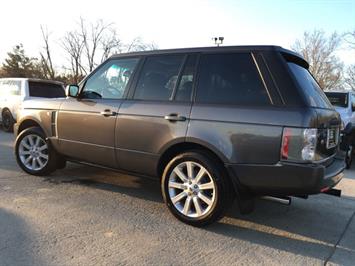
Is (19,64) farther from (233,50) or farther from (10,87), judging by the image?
(233,50)

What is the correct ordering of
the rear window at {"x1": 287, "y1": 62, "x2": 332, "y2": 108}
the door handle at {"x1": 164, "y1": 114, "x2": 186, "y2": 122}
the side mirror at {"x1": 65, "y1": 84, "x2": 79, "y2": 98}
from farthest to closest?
the side mirror at {"x1": 65, "y1": 84, "x2": 79, "y2": 98} → the door handle at {"x1": 164, "y1": 114, "x2": 186, "y2": 122} → the rear window at {"x1": 287, "y1": 62, "x2": 332, "y2": 108}

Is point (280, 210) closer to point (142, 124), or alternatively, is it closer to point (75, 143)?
point (142, 124)

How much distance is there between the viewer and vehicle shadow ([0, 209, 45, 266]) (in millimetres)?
3119

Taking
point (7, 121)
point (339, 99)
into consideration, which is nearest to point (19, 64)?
point (7, 121)

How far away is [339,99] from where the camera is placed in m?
10.1

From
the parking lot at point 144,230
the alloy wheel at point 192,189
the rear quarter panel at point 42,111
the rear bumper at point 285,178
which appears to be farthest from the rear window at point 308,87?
the rear quarter panel at point 42,111

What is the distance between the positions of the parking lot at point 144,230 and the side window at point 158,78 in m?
1.37

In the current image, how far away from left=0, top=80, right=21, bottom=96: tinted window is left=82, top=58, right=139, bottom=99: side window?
295 inches

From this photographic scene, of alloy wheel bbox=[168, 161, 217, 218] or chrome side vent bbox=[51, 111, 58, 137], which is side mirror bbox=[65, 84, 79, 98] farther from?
alloy wheel bbox=[168, 161, 217, 218]

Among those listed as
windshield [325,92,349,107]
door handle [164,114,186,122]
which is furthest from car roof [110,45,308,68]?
windshield [325,92,349,107]

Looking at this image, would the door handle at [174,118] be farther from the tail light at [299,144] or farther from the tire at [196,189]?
the tail light at [299,144]

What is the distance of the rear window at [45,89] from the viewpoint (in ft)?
37.4

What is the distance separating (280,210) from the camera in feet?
15.6

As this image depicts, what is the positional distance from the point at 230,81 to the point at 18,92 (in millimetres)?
9604
